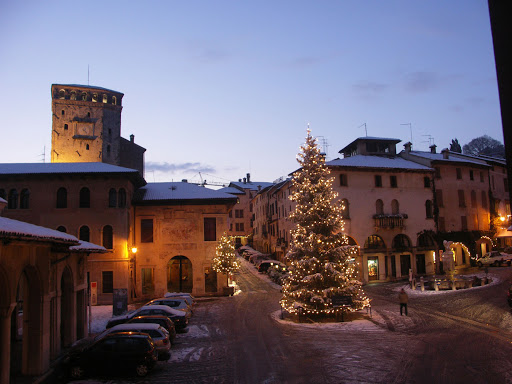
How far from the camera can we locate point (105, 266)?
34.3 metres

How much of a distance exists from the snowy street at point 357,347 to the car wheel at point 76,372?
1.34 feet

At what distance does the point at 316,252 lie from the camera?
24.5 metres

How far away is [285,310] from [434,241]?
25232mm

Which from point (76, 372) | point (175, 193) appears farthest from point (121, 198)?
point (76, 372)

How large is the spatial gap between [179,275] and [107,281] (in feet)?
20.8

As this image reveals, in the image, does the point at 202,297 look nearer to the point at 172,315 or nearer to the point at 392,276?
the point at 172,315

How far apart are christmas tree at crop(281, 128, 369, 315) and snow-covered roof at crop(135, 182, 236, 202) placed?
1398 cm

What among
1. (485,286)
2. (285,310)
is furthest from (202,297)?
(485,286)

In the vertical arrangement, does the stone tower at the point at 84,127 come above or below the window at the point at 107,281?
above

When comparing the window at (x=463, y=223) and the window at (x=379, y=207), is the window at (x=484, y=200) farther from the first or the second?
the window at (x=379, y=207)

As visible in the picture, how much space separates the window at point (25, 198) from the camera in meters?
34.7

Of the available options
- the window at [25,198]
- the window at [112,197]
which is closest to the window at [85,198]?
the window at [112,197]

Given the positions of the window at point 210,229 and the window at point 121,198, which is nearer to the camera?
the window at point 121,198

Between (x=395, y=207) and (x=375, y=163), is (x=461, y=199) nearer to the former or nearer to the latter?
(x=395, y=207)
